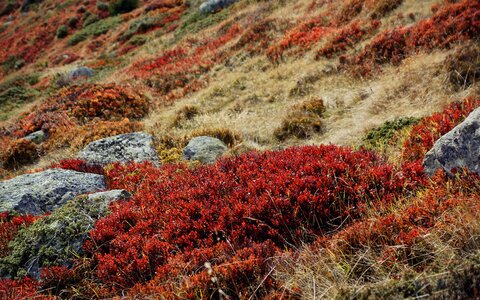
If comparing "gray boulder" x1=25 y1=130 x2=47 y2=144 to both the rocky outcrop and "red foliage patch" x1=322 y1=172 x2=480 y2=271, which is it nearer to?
the rocky outcrop

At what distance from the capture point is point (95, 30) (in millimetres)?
37344

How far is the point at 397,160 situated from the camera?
6.55 meters

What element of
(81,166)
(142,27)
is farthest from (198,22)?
(81,166)

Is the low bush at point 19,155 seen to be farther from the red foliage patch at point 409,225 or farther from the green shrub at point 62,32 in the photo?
the green shrub at point 62,32

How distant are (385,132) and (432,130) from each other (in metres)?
1.80

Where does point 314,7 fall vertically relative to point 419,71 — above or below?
above

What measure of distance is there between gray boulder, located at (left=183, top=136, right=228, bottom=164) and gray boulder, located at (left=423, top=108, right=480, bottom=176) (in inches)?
208

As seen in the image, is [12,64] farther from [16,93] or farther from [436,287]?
[436,287]

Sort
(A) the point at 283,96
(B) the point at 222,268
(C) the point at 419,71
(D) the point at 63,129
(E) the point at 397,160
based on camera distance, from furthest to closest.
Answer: (D) the point at 63,129 → (A) the point at 283,96 → (C) the point at 419,71 → (E) the point at 397,160 → (B) the point at 222,268

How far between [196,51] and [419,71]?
14.7m

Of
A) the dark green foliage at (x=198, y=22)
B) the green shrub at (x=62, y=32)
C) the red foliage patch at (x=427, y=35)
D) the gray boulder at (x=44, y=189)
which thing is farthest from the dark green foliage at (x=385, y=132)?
the green shrub at (x=62, y=32)

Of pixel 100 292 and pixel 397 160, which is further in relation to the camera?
pixel 397 160

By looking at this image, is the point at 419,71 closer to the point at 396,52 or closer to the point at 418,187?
the point at 396,52

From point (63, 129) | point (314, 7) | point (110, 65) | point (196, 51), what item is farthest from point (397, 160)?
point (110, 65)
